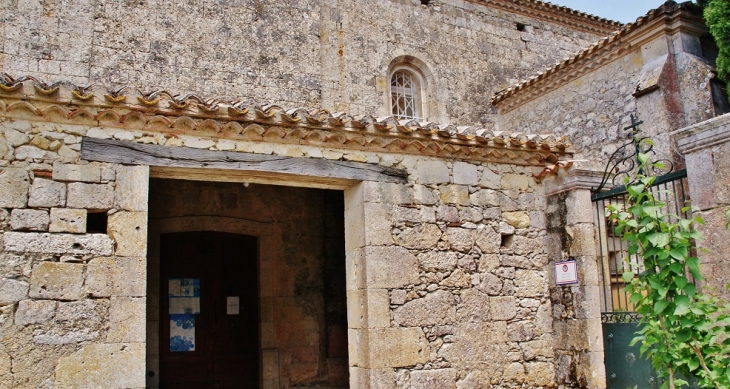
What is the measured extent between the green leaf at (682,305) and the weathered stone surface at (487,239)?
2.45 meters

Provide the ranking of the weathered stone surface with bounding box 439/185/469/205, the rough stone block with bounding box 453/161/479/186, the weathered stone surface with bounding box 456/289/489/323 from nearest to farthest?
the weathered stone surface with bounding box 456/289/489/323 < the weathered stone surface with bounding box 439/185/469/205 < the rough stone block with bounding box 453/161/479/186

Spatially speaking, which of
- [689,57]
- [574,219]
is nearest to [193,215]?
[574,219]

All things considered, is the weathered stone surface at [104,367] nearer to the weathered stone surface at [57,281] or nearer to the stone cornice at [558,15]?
the weathered stone surface at [57,281]

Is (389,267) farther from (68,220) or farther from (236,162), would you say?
(68,220)

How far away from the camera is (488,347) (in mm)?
6000

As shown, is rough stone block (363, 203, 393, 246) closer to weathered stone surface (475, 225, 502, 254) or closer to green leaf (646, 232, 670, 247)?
weathered stone surface (475, 225, 502, 254)

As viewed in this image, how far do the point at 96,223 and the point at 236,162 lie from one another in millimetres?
1221

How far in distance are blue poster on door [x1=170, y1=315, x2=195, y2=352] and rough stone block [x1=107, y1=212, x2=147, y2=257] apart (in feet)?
8.73

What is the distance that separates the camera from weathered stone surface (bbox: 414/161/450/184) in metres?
6.04

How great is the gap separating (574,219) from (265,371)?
3883 millimetres

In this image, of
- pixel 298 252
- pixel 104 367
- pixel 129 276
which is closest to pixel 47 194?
pixel 129 276

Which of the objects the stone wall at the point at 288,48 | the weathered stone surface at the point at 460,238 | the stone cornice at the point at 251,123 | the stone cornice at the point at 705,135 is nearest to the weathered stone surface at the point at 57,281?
the stone cornice at the point at 251,123

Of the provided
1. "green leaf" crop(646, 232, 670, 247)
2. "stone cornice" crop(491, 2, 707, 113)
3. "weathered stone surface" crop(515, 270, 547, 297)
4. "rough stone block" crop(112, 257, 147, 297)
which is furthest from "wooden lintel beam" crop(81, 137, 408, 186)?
"stone cornice" crop(491, 2, 707, 113)

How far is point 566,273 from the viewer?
6.30m
